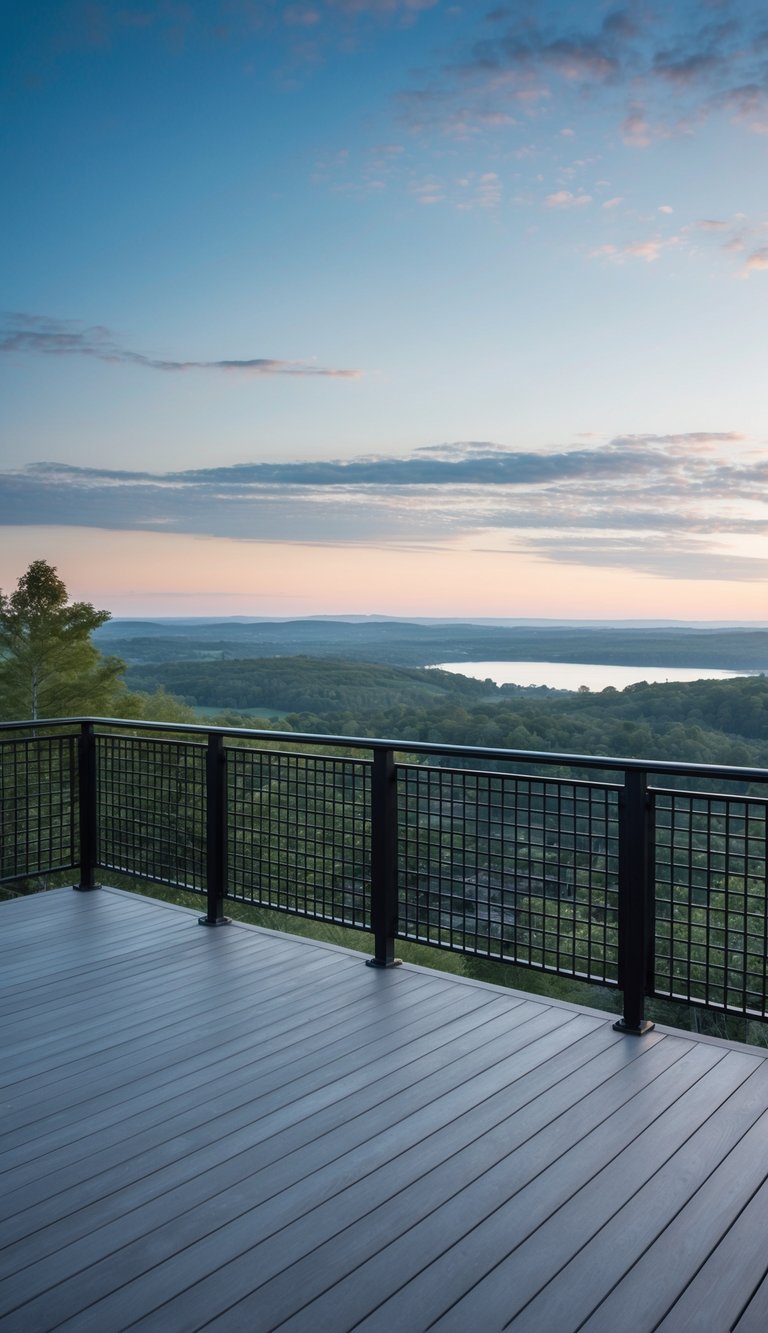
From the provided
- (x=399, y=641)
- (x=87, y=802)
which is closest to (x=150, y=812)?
(x=87, y=802)

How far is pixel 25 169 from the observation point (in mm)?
8664

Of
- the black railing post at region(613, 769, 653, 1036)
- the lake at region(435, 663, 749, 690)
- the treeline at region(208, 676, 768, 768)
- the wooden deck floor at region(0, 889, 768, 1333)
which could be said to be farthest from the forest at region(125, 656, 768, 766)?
the wooden deck floor at region(0, 889, 768, 1333)

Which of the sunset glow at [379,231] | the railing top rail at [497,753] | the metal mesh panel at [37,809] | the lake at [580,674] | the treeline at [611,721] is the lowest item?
the treeline at [611,721]

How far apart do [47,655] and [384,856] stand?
25926 millimetres

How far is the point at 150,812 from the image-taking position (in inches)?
189

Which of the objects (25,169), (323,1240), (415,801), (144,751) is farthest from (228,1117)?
(25,169)

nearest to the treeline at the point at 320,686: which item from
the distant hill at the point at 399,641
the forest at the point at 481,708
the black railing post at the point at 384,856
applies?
the forest at the point at 481,708

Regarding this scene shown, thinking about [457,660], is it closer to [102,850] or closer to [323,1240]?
[102,850]

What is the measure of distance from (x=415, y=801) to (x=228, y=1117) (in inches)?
58.1

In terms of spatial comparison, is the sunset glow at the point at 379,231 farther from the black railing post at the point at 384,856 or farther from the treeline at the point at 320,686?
the treeline at the point at 320,686

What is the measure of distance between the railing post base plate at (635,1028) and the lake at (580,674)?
1679cm

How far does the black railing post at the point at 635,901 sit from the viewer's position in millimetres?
3020

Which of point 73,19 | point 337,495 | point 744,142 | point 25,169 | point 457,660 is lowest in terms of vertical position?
point 457,660

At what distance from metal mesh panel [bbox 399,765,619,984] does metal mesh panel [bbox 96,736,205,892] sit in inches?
52.7
